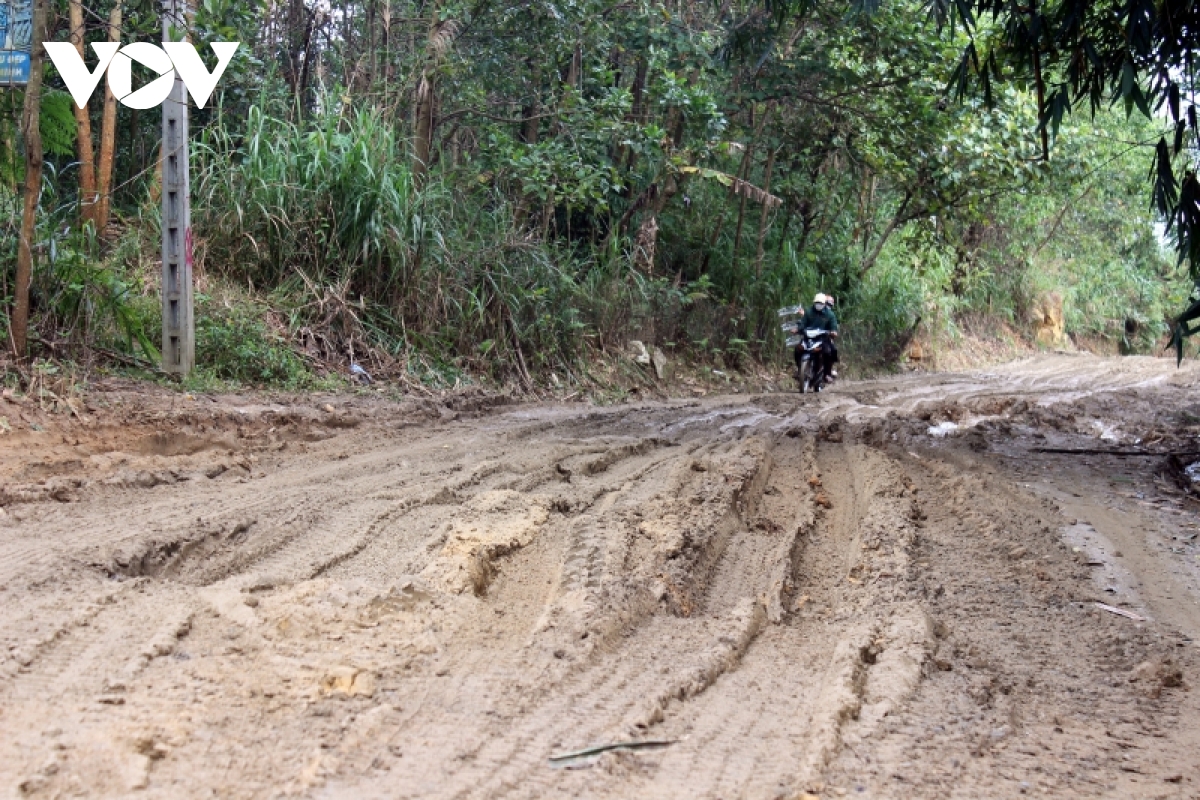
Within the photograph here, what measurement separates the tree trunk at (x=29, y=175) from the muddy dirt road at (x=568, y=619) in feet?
2.59

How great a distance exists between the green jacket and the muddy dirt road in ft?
25.4

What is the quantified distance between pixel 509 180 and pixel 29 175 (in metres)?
8.12

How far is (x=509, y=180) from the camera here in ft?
50.9

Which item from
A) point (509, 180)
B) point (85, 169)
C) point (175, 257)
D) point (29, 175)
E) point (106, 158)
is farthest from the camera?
point (509, 180)

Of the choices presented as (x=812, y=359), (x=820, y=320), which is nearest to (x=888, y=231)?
(x=820, y=320)

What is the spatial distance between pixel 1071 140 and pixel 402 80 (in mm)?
13917

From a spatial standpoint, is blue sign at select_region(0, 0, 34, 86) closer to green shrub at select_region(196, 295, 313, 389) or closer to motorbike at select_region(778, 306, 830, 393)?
green shrub at select_region(196, 295, 313, 389)

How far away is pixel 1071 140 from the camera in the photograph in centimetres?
2150

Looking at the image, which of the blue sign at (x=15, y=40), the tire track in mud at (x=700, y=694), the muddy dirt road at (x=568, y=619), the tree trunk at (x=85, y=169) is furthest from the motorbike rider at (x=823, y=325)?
the blue sign at (x=15, y=40)

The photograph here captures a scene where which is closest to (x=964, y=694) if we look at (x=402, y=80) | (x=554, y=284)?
(x=554, y=284)

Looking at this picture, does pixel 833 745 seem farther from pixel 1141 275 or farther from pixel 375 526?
pixel 1141 275

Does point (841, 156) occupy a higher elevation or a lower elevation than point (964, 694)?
higher

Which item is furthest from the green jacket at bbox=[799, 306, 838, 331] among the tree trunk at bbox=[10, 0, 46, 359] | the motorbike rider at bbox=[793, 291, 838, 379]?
the tree trunk at bbox=[10, 0, 46, 359]

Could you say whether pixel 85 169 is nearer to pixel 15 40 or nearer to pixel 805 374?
pixel 15 40
